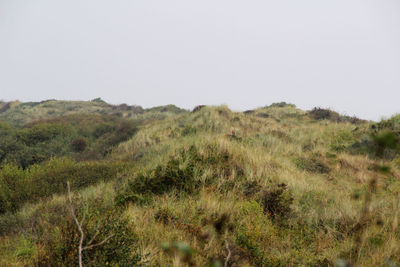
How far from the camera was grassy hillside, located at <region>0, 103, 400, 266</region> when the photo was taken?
7.98 ft

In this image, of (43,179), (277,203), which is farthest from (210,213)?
(43,179)

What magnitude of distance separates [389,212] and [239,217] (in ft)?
8.85

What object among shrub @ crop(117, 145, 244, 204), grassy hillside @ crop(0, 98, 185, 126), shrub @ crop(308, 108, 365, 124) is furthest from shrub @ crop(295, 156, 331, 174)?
grassy hillside @ crop(0, 98, 185, 126)

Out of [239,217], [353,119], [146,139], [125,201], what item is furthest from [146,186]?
[353,119]

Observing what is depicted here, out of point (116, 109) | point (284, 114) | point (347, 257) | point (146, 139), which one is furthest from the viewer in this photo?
point (116, 109)

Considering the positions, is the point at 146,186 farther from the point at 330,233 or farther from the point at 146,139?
the point at 146,139

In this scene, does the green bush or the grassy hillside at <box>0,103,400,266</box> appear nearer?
the grassy hillside at <box>0,103,400,266</box>

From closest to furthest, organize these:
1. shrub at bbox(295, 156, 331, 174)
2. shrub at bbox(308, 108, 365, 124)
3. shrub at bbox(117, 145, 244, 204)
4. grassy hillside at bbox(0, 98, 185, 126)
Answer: shrub at bbox(117, 145, 244, 204) < shrub at bbox(295, 156, 331, 174) < shrub at bbox(308, 108, 365, 124) < grassy hillside at bbox(0, 98, 185, 126)

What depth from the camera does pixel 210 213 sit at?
11.2 feet

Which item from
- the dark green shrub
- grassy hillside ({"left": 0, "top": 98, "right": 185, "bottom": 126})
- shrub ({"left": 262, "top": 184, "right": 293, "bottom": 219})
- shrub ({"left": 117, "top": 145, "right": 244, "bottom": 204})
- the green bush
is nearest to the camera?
the dark green shrub

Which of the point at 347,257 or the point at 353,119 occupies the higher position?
the point at 353,119

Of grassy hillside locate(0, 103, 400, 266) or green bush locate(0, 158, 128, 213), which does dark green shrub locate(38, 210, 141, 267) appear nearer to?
grassy hillside locate(0, 103, 400, 266)

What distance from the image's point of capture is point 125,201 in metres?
4.10

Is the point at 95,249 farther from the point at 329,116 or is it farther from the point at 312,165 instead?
the point at 329,116
